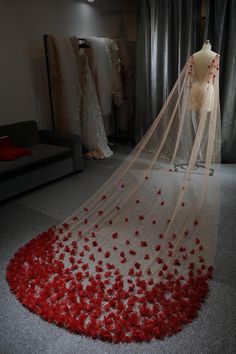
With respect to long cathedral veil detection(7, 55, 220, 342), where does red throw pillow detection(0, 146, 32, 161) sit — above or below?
above

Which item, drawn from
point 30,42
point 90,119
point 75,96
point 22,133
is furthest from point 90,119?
point 30,42

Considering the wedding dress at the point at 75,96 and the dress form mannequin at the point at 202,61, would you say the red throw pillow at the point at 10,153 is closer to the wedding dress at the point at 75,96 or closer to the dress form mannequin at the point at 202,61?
the wedding dress at the point at 75,96

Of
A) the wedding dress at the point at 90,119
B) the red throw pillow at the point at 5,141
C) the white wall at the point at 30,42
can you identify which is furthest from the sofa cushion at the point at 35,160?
the wedding dress at the point at 90,119

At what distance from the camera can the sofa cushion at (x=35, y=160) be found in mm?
3092

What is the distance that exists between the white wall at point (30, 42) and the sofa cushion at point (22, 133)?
8.0 inches

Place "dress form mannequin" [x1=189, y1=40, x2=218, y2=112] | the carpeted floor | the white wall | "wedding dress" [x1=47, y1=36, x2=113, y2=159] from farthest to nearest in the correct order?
1. "wedding dress" [x1=47, y1=36, x2=113, y2=159]
2. the white wall
3. "dress form mannequin" [x1=189, y1=40, x2=218, y2=112]
4. the carpeted floor

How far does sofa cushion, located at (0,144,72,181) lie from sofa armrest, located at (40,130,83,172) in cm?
Result: 9

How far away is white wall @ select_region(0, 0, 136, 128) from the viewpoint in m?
3.67

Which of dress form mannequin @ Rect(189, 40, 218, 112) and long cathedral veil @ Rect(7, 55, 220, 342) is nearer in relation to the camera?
long cathedral veil @ Rect(7, 55, 220, 342)

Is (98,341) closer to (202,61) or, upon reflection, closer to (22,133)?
(202,61)

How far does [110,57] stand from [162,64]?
2.70 ft

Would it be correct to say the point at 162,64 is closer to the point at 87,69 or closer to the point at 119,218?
the point at 87,69

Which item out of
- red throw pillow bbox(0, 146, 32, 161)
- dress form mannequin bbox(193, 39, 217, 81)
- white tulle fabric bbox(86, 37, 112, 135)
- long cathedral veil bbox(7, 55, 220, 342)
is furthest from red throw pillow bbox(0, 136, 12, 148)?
dress form mannequin bbox(193, 39, 217, 81)

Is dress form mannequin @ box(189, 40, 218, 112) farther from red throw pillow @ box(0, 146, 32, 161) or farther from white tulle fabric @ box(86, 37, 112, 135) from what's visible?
red throw pillow @ box(0, 146, 32, 161)
